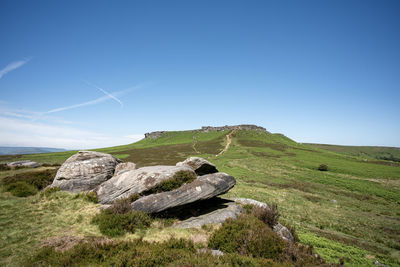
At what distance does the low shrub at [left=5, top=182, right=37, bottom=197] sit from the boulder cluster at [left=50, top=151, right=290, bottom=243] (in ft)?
8.15

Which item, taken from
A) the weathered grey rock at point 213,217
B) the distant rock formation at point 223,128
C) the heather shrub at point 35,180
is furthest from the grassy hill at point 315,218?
the distant rock formation at point 223,128

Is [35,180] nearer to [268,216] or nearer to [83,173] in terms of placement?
[83,173]

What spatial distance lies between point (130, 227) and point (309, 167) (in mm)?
54024

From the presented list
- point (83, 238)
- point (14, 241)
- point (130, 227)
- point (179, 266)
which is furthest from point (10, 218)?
point (179, 266)

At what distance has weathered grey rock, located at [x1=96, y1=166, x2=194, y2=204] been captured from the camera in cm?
1430

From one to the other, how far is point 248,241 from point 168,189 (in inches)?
274

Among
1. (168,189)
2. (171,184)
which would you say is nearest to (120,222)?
(168,189)

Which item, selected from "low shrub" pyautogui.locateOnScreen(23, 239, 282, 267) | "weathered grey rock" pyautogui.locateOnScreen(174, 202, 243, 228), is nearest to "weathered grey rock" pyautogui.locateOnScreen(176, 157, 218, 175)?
"weathered grey rock" pyautogui.locateOnScreen(174, 202, 243, 228)

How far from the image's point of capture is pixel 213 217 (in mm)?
13094

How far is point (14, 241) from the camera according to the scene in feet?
31.3

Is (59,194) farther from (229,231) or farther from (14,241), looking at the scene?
(229,231)

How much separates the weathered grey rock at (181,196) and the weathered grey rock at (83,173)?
Result: 335 inches

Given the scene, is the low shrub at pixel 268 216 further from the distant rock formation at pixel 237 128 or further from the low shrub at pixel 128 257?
the distant rock formation at pixel 237 128

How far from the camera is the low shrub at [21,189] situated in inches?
688
